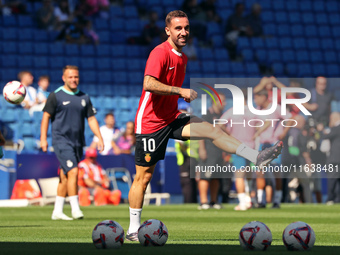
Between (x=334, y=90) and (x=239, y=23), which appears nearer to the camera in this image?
(x=334, y=90)

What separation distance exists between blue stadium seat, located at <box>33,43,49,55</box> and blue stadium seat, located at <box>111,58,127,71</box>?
80.5 inches

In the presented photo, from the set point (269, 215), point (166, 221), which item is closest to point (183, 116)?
point (166, 221)

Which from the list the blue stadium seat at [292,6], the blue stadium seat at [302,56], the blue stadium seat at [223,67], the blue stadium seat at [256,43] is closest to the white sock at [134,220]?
the blue stadium seat at [223,67]

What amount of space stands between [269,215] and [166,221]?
2.33m

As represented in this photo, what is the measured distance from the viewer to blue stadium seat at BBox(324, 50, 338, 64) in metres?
25.6

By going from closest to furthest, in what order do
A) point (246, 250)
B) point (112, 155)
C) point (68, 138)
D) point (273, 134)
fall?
point (246, 250), point (68, 138), point (273, 134), point (112, 155)

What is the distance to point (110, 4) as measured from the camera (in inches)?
950

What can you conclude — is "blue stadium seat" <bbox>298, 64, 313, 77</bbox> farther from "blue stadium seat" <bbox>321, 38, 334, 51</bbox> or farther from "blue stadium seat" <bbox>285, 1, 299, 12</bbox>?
"blue stadium seat" <bbox>285, 1, 299, 12</bbox>

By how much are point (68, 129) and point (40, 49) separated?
1098cm

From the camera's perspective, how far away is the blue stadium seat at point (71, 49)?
71.8 ft

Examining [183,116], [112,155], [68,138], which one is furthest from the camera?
[112,155]

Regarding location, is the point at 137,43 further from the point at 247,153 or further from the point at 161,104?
the point at 247,153

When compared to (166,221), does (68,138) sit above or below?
above

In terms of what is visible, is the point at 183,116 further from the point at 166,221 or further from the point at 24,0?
the point at 24,0
